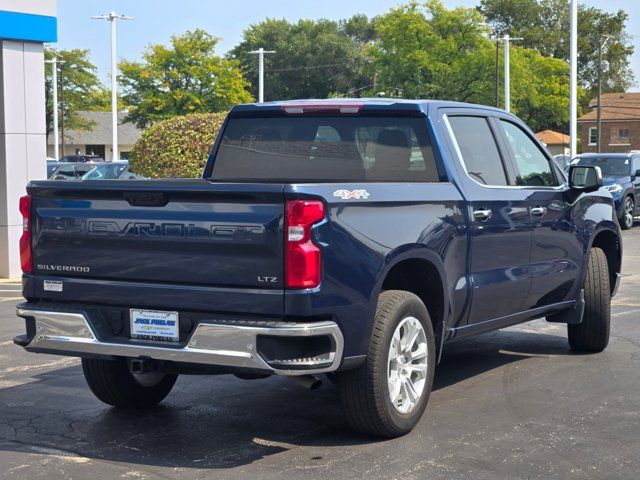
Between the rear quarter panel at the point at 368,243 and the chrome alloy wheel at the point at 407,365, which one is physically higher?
the rear quarter panel at the point at 368,243

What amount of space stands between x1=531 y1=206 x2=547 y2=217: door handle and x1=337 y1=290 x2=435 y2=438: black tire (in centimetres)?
186

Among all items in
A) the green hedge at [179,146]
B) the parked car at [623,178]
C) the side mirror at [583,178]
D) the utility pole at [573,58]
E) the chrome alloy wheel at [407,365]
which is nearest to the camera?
the chrome alloy wheel at [407,365]

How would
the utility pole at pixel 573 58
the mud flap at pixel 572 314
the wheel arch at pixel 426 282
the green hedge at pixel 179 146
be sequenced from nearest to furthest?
1. the wheel arch at pixel 426 282
2. the mud flap at pixel 572 314
3. the green hedge at pixel 179 146
4. the utility pole at pixel 573 58

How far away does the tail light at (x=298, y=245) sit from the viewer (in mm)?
5516

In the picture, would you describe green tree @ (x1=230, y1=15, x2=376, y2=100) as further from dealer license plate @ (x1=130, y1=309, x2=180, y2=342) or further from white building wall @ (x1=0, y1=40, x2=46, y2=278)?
dealer license plate @ (x1=130, y1=309, x2=180, y2=342)

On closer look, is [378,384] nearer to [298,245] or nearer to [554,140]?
[298,245]

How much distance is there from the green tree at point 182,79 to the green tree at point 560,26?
4262 centimetres

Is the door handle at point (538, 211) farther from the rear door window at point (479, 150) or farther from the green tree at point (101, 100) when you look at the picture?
the green tree at point (101, 100)

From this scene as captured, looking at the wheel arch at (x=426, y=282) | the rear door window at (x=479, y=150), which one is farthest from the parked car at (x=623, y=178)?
the wheel arch at (x=426, y=282)

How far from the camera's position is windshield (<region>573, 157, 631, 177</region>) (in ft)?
84.1

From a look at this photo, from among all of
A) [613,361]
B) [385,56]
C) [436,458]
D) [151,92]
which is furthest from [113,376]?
[385,56]

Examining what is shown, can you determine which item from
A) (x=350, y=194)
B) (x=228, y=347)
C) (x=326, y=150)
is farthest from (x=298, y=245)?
(x=326, y=150)

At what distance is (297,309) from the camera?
18.1 ft

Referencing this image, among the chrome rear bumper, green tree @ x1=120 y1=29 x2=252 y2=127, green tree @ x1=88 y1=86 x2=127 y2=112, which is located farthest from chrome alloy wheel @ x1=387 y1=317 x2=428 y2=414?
green tree @ x1=88 y1=86 x2=127 y2=112
